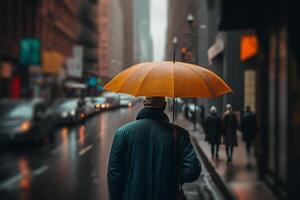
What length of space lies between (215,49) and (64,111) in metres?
2.13

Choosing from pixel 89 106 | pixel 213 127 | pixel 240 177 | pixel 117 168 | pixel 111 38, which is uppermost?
pixel 111 38

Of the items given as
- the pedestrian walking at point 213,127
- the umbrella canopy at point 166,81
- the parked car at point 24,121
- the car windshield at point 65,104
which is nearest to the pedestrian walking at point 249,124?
the car windshield at point 65,104

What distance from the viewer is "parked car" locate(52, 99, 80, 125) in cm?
845

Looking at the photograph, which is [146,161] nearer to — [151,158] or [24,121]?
[151,158]

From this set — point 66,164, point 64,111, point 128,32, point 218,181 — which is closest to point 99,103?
point 64,111

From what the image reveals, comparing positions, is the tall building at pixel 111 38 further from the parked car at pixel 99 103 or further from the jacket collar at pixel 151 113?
the jacket collar at pixel 151 113

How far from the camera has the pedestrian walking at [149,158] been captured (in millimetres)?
6008

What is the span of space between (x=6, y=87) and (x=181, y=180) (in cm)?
219

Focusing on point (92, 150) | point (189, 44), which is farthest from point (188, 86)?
point (92, 150)

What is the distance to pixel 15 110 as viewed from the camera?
28.2ft

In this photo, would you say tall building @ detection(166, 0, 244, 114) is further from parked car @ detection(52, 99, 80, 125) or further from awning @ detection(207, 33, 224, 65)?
parked car @ detection(52, 99, 80, 125)

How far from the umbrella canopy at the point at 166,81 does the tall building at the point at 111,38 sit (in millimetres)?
2578

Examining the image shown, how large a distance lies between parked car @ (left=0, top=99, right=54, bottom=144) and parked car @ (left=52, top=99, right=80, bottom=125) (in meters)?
0.13

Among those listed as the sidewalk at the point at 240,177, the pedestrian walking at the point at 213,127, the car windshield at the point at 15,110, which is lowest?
the sidewalk at the point at 240,177
